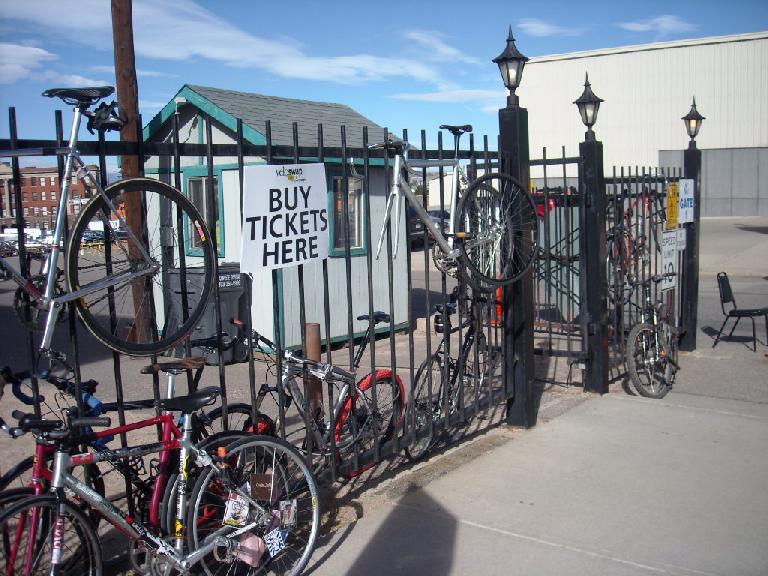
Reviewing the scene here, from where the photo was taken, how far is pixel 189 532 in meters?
3.45

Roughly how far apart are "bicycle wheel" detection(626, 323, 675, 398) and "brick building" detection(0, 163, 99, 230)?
5526 mm

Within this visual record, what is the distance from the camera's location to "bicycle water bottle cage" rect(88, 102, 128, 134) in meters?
3.41

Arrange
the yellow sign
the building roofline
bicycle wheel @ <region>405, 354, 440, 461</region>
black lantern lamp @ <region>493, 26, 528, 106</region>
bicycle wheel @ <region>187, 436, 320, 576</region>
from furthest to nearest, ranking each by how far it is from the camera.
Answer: the building roofline → the yellow sign → black lantern lamp @ <region>493, 26, 528, 106</region> → bicycle wheel @ <region>405, 354, 440, 461</region> → bicycle wheel @ <region>187, 436, 320, 576</region>

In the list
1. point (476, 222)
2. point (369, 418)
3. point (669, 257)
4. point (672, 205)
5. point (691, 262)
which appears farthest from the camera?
point (691, 262)

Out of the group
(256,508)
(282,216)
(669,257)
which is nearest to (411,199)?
(282,216)

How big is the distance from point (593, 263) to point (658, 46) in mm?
37970

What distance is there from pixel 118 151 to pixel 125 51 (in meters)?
5.24

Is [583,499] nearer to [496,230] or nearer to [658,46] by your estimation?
[496,230]

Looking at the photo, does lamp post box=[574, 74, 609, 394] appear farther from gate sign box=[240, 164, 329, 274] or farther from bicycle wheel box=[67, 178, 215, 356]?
bicycle wheel box=[67, 178, 215, 356]

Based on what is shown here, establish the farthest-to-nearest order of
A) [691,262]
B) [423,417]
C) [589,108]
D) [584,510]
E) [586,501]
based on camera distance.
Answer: [691,262] < [589,108] < [423,417] < [586,501] < [584,510]

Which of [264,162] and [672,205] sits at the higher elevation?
[264,162]

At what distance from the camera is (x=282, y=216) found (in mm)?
4156

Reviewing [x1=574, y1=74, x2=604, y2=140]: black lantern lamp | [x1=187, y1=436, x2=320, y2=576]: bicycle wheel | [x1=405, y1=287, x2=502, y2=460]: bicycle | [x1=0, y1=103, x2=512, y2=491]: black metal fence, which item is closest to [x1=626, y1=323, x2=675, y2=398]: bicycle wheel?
[x1=0, y1=103, x2=512, y2=491]: black metal fence

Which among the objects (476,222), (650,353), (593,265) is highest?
(476,222)
